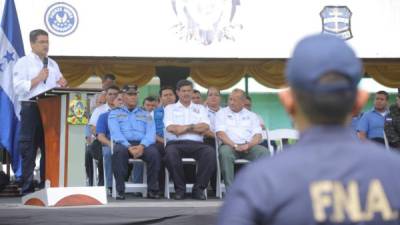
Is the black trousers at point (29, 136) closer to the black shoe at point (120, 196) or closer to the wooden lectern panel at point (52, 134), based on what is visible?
the wooden lectern panel at point (52, 134)

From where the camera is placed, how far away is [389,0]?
13117mm

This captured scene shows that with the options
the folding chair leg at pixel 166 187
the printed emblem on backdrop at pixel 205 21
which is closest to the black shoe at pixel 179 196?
the folding chair leg at pixel 166 187

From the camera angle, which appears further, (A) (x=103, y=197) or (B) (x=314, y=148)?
(A) (x=103, y=197)

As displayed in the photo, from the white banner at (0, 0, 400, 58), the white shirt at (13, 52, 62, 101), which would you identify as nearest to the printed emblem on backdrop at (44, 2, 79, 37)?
Result: the white banner at (0, 0, 400, 58)

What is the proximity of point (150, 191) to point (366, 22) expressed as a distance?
6462mm

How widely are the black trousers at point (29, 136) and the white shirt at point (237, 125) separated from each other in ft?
6.53

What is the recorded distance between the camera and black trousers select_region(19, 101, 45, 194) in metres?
7.27

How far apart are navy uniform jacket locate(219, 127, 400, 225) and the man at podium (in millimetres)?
5708

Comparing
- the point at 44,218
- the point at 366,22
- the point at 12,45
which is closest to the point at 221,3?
the point at 366,22

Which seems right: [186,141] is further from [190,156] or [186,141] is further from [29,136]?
[29,136]

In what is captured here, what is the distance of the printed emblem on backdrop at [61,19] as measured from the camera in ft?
40.2

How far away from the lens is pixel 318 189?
136 cm

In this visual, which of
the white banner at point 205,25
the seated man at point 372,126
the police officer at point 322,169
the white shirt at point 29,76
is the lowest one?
the seated man at point 372,126

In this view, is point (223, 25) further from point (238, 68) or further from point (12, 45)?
point (12, 45)
